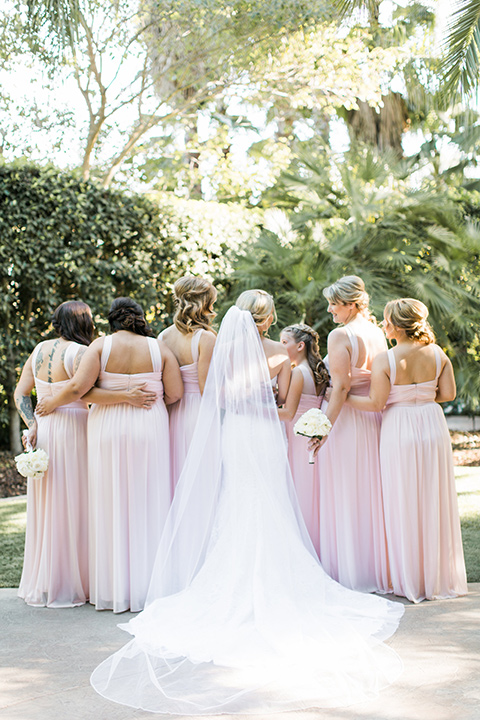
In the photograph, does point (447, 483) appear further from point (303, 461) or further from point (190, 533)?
point (190, 533)

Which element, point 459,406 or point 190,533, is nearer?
point 190,533

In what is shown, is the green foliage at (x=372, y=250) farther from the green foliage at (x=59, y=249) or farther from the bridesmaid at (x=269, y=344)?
the bridesmaid at (x=269, y=344)

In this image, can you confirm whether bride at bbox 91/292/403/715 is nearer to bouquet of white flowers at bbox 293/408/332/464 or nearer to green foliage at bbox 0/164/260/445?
bouquet of white flowers at bbox 293/408/332/464

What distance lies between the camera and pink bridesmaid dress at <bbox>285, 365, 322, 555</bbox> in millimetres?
5285

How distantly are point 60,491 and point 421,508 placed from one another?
8.47ft

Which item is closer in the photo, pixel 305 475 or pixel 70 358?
pixel 70 358

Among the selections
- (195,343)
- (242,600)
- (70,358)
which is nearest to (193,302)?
(195,343)

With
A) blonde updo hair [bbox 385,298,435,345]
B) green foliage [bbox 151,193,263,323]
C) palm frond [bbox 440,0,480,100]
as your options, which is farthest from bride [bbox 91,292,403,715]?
green foliage [bbox 151,193,263,323]

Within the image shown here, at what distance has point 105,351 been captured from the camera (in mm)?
4867

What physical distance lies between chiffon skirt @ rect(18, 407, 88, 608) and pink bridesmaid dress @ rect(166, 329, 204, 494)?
67 cm

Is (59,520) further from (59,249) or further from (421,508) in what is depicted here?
(59,249)

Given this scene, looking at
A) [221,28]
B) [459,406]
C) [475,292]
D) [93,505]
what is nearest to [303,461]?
[93,505]

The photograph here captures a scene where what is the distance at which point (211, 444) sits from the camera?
4.74 metres

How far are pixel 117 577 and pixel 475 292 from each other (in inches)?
358
